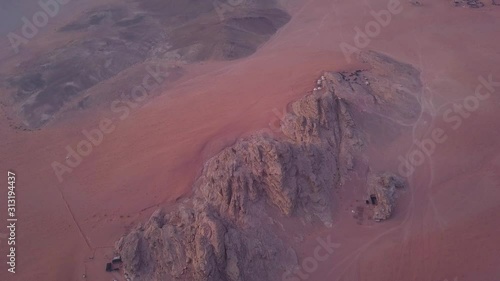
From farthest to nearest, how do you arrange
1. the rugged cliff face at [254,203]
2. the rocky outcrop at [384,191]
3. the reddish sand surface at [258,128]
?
the rocky outcrop at [384,191], the reddish sand surface at [258,128], the rugged cliff face at [254,203]

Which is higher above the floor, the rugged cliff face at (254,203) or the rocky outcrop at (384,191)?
the rugged cliff face at (254,203)

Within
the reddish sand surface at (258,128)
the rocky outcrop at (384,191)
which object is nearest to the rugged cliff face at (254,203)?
the rocky outcrop at (384,191)

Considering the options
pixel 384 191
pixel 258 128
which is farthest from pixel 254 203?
pixel 384 191

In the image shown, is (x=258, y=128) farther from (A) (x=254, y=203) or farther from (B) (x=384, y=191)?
(B) (x=384, y=191)

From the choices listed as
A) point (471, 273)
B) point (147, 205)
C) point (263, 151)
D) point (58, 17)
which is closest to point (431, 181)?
point (471, 273)

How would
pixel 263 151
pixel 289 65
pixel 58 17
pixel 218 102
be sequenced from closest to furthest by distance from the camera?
pixel 263 151 < pixel 218 102 < pixel 289 65 < pixel 58 17

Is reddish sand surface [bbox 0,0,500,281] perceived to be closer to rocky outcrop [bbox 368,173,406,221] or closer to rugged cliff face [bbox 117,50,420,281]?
rocky outcrop [bbox 368,173,406,221]

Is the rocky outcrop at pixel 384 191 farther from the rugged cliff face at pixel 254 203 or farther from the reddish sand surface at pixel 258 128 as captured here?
the reddish sand surface at pixel 258 128

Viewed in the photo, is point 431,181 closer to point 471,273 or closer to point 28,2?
point 471,273
